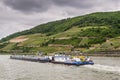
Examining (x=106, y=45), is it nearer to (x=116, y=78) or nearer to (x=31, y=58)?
(x=31, y=58)

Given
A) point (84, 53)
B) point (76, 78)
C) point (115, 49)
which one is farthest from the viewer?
point (84, 53)

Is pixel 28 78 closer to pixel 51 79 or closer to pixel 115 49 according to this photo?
pixel 51 79

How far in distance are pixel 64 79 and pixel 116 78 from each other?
1212 cm

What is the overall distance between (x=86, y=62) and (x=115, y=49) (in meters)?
76.4

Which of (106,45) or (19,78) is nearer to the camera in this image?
(19,78)

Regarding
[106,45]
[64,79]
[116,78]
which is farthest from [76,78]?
[106,45]

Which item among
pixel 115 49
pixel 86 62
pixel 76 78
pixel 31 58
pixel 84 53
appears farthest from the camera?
pixel 84 53

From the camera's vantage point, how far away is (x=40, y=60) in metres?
151

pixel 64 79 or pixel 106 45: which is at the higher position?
pixel 106 45

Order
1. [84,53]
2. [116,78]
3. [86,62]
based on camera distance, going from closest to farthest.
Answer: [116,78], [86,62], [84,53]

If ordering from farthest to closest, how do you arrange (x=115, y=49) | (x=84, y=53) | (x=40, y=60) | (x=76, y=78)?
(x=84, y=53) → (x=115, y=49) → (x=40, y=60) → (x=76, y=78)

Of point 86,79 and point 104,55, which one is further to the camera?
point 104,55

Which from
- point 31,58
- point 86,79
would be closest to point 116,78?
point 86,79

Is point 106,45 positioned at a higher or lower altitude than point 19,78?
higher
